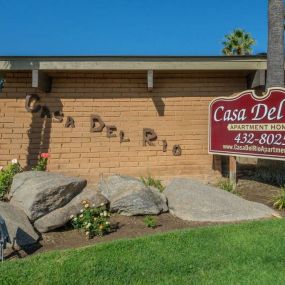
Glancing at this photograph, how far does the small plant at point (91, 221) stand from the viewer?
6145 millimetres

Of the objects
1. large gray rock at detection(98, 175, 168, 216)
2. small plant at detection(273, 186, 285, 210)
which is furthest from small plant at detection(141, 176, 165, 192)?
small plant at detection(273, 186, 285, 210)

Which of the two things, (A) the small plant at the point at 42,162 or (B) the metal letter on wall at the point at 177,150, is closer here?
(A) the small plant at the point at 42,162

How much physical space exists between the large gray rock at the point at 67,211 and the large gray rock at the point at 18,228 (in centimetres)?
26

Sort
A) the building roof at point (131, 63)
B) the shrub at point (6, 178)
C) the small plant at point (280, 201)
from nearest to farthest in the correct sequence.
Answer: the small plant at point (280, 201), the shrub at point (6, 178), the building roof at point (131, 63)

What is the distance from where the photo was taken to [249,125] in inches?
332

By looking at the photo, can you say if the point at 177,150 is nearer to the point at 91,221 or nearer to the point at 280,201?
the point at 280,201

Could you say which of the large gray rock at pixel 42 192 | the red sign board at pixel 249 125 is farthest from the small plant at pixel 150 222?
the red sign board at pixel 249 125

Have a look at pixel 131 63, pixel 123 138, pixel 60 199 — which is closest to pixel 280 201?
pixel 123 138

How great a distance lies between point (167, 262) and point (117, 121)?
17.3 feet

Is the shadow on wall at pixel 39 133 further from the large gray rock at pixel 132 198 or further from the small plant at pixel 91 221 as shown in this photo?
the small plant at pixel 91 221

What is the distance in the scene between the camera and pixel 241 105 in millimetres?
8586

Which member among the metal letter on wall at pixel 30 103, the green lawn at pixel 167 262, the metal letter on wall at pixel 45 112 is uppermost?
the metal letter on wall at pixel 30 103

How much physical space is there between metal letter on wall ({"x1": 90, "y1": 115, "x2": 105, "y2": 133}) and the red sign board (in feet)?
8.43

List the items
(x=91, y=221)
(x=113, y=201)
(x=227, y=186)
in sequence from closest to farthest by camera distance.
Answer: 1. (x=91, y=221)
2. (x=113, y=201)
3. (x=227, y=186)
